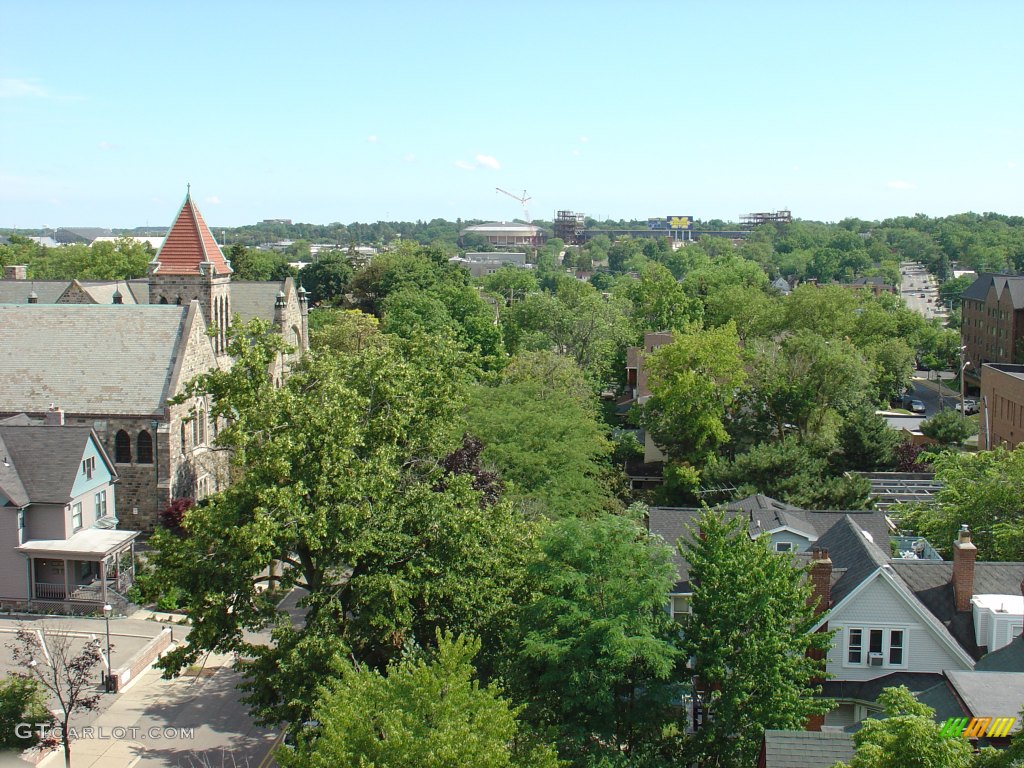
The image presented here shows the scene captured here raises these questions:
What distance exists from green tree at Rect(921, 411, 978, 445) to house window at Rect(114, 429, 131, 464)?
152 feet

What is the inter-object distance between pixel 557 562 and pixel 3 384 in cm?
3097

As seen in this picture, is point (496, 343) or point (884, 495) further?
point (496, 343)

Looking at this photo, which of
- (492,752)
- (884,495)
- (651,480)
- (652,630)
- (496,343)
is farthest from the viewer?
(496,343)

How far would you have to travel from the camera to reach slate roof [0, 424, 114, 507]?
35.8 m

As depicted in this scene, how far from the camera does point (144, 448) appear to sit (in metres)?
42.3

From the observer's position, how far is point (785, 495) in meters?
44.9

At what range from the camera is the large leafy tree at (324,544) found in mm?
22641

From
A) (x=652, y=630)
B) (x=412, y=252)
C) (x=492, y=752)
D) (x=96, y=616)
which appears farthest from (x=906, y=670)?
(x=412, y=252)

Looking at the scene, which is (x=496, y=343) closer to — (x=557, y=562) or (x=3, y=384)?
(x=3, y=384)

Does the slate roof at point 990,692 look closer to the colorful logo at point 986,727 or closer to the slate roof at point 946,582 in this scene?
the colorful logo at point 986,727

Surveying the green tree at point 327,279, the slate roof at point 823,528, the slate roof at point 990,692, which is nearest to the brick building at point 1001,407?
the slate roof at point 823,528

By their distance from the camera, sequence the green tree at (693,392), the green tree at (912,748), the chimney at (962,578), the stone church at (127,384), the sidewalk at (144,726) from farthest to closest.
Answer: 1. the green tree at (693,392)
2. the stone church at (127,384)
3. the chimney at (962,578)
4. the sidewalk at (144,726)
5. the green tree at (912,748)

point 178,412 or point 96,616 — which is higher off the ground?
point 178,412

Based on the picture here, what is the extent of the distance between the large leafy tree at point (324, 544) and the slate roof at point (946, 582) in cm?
1221
